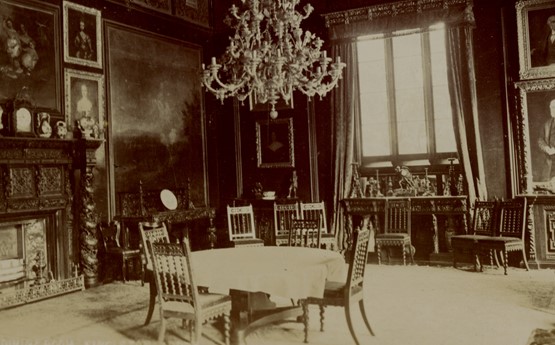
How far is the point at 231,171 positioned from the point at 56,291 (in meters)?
4.04

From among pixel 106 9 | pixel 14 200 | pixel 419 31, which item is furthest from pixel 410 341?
pixel 106 9

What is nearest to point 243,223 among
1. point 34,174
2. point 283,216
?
point 283,216

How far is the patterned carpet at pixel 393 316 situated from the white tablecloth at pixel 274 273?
0.57 meters

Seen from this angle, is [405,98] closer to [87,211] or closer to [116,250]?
[116,250]

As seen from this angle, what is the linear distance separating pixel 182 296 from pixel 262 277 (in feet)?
2.12

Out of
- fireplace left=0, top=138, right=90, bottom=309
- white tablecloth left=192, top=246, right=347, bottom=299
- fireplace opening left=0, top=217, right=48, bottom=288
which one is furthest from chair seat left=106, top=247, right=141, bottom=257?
white tablecloth left=192, top=246, right=347, bottom=299

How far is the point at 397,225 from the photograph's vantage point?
838 centimetres

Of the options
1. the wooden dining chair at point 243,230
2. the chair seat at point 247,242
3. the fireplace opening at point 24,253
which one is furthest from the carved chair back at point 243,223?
the fireplace opening at point 24,253

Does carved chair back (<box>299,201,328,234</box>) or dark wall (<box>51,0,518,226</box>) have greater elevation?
dark wall (<box>51,0,518,226</box>)

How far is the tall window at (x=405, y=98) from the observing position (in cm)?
869

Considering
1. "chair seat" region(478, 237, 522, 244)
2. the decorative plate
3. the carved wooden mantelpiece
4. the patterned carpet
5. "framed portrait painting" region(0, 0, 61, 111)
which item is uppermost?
"framed portrait painting" region(0, 0, 61, 111)

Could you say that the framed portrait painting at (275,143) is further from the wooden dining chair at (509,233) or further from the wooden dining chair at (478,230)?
the wooden dining chair at (509,233)

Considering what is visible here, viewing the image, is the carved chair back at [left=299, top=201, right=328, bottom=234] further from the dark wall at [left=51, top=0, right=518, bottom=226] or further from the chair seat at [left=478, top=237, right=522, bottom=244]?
the chair seat at [left=478, top=237, right=522, bottom=244]

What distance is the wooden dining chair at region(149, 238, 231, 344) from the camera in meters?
4.27
